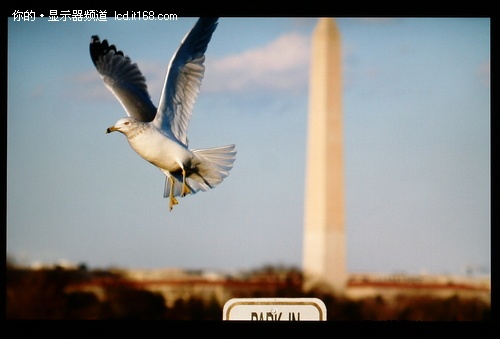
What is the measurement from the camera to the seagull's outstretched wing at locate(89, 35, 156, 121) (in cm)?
457

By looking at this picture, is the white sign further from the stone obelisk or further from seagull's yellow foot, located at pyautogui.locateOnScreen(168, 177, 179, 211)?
the stone obelisk

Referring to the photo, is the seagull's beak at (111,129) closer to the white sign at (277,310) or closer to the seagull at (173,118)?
the seagull at (173,118)

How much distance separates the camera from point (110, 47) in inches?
185

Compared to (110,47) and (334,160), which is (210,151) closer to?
(110,47)

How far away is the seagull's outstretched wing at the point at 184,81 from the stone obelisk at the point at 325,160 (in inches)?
113

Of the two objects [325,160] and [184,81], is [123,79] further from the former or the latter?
[325,160]

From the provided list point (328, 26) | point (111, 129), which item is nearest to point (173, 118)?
point (111, 129)

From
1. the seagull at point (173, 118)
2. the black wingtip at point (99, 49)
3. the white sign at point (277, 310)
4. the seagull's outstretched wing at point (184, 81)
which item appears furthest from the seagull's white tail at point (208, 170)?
the white sign at point (277, 310)

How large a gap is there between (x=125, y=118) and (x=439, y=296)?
2688 millimetres

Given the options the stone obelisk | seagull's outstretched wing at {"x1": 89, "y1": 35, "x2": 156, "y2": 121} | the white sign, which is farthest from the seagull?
the stone obelisk

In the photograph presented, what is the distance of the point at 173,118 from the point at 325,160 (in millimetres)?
3308

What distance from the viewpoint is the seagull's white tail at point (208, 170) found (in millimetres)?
4555

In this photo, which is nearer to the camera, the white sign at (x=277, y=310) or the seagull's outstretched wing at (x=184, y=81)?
the white sign at (x=277, y=310)

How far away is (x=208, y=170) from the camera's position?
15.0ft
